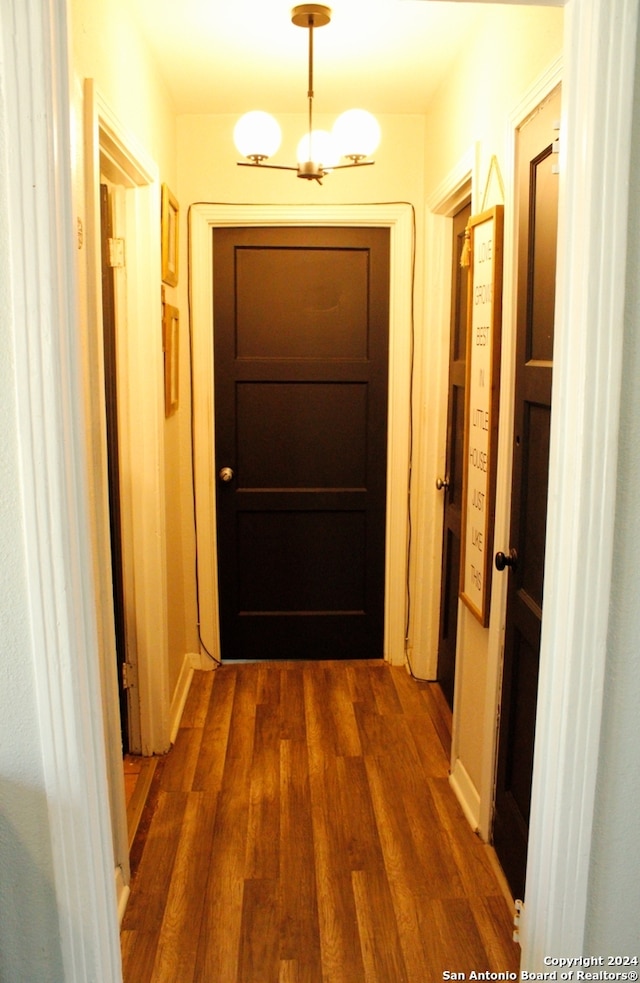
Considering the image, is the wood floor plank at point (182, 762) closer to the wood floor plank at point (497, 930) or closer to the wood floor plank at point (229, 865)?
the wood floor plank at point (229, 865)

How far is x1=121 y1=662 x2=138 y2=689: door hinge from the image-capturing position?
2.90 m

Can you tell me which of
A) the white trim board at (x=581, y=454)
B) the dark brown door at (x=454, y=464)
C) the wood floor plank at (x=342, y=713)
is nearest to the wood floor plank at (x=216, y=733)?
the wood floor plank at (x=342, y=713)

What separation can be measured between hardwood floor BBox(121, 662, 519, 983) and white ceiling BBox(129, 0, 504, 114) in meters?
2.40

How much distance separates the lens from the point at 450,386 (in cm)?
332

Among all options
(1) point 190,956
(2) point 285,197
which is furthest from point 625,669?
(2) point 285,197

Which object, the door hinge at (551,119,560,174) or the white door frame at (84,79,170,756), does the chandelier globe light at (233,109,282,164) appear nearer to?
the white door frame at (84,79,170,756)

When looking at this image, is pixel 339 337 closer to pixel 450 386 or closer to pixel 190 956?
pixel 450 386

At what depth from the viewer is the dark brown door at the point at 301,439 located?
368 cm

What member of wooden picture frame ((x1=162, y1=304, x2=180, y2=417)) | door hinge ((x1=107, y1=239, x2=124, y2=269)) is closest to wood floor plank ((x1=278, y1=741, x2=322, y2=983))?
wooden picture frame ((x1=162, y1=304, x2=180, y2=417))

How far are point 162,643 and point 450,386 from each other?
1545 millimetres

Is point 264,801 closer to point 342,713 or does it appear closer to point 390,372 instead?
point 342,713

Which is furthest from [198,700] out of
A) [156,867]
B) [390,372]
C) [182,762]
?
[390,372]

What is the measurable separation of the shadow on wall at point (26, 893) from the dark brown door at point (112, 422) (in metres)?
1.28

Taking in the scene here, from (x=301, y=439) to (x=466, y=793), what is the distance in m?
1.78
